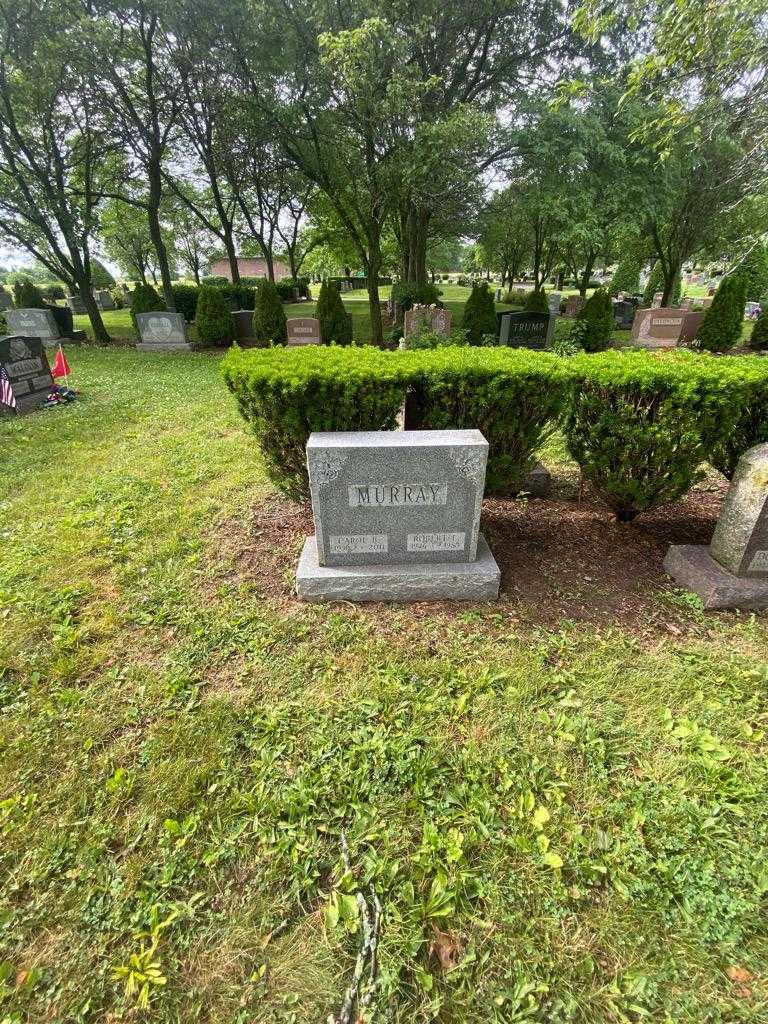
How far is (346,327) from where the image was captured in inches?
566

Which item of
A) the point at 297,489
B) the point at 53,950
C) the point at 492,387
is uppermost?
the point at 492,387

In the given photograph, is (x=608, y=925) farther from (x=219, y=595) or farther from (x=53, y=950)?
(x=219, y=595)

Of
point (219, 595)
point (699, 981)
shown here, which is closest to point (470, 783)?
point (699, 981)

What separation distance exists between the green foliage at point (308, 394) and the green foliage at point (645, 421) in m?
1.48

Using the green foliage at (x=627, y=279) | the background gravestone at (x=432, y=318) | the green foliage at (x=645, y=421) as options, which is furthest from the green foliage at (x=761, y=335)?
the green foliage at (x=627, y=279)

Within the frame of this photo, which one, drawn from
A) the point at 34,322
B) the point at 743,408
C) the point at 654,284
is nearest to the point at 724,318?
the point at 654,284

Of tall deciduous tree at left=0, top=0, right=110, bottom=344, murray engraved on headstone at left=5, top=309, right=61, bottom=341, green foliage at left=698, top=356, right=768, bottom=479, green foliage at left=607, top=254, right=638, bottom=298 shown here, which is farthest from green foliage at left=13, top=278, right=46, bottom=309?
green foliage at left=607, top=254, right=638, bottom=298

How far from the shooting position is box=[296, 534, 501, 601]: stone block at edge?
10.7ft

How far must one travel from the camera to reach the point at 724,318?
1352 centimetres

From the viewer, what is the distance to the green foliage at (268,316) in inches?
566

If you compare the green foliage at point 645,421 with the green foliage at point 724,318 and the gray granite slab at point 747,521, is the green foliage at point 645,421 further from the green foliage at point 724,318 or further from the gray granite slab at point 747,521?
the green foliage at point 724,318

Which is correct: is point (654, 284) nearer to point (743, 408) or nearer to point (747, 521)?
point (743, 408)

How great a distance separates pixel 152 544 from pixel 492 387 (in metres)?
3.15

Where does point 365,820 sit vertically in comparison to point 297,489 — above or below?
below
